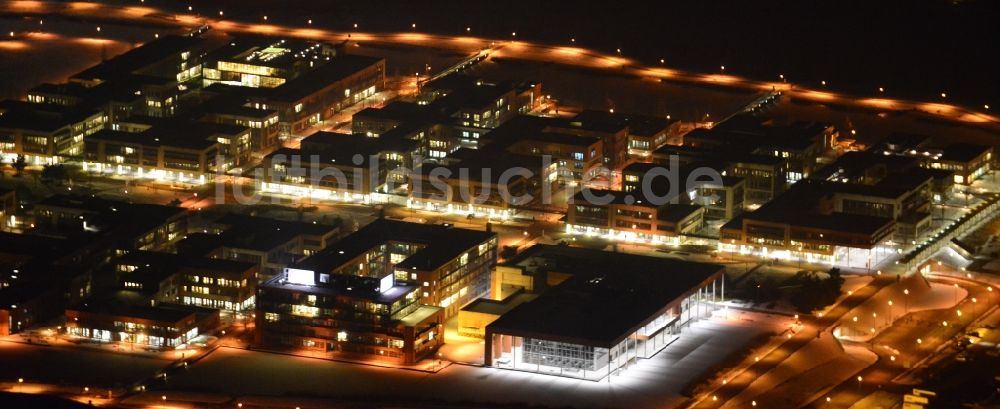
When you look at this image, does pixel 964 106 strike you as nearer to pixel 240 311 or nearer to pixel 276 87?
pixel 276 87

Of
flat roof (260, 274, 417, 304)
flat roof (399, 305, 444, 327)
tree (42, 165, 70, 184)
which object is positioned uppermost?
tree (42, 165, 70, 184)

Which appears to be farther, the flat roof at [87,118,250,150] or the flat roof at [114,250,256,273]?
the flat roof at [87,118,250,150]

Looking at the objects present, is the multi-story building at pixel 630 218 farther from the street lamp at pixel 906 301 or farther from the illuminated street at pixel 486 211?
the street lamp at pixel 906 301

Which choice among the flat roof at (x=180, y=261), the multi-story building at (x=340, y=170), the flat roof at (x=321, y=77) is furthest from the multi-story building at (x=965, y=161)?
the flat roof at (x=180, y=261)

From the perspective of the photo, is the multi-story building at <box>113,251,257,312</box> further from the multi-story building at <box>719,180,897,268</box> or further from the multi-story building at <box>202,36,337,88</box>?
the multi-story building at <box>202,36,337,88</box>

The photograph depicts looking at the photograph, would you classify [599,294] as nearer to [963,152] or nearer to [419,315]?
[419,315]

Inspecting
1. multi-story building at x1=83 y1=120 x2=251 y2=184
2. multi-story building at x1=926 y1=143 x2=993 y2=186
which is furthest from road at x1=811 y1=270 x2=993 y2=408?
multi-story building at x1=83 y1=120 x2=251 y2=184
